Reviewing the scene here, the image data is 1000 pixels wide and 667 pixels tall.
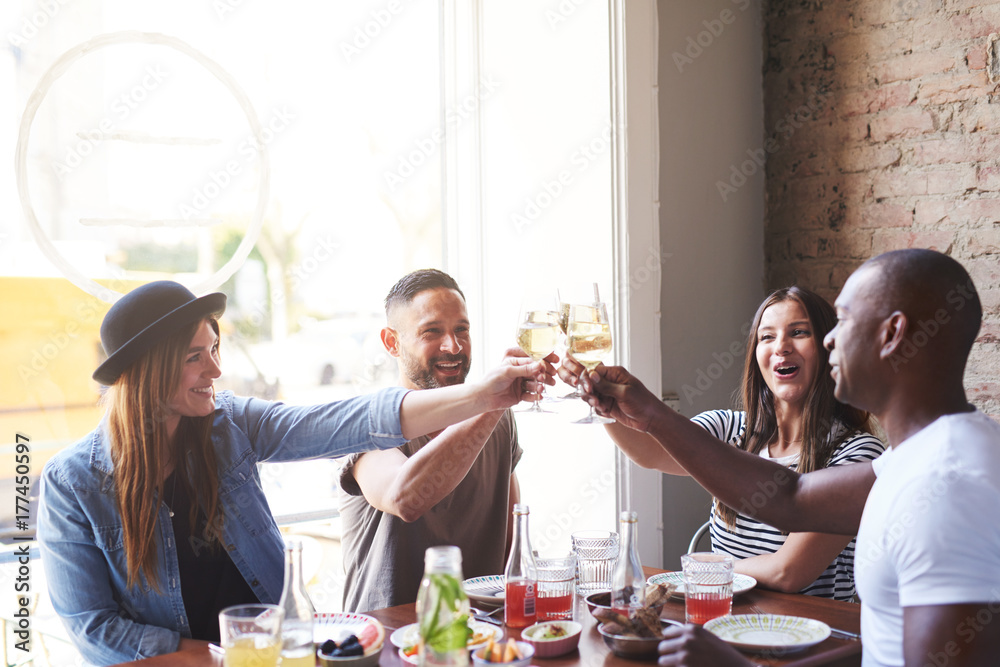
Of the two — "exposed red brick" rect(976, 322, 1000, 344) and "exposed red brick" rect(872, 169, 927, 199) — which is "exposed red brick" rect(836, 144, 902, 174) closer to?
"exposed red brick" rect(872, 169, 927, 199)

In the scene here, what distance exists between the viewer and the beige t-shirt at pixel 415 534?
204 centimetres

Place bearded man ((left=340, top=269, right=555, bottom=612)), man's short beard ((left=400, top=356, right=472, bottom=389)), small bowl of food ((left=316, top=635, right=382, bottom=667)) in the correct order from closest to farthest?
small bowl of food ((left=316, top=635, right=382, bottom=667)), bearded man ((left=340, top=269, right=555, bottom=612)), man's short beard ((left=400, top=356, right=472, bottom=389))

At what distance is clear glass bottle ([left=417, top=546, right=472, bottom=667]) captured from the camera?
1.03 m

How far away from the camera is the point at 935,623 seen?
106 cm

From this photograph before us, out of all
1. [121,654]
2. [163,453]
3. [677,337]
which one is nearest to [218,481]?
[163,453]

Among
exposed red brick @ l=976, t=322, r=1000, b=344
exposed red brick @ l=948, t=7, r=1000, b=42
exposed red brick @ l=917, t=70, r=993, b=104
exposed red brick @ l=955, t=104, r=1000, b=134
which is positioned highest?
exposed red brick @ l=948, t=7, r=1000, b=42

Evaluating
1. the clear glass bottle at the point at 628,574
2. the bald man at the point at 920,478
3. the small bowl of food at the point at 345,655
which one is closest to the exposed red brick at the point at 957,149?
the bald man at the point at 920,478

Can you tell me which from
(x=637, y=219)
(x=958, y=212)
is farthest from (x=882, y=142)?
(x=637, y=219)

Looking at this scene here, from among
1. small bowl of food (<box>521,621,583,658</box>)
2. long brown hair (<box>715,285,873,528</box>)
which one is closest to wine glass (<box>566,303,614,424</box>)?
small bowl of food (<box>521,621,583,658</box>)

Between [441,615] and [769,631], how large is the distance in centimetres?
70

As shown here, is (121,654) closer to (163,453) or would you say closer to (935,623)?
(163,453)

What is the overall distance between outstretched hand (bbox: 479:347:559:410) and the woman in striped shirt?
410mm

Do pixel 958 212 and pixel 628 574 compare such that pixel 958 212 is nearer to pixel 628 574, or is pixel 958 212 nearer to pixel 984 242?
pixel 984 242

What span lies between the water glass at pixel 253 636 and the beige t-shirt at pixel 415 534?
0.86 m
